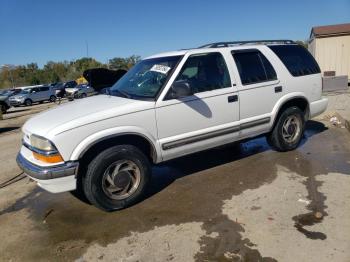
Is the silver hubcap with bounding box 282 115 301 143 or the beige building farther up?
the beige building

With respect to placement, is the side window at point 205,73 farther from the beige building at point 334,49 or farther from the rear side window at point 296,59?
the beige building at point 334,49

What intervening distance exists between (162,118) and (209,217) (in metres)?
1.36

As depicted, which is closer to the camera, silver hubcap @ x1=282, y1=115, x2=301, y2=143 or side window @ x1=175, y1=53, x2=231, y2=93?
side window @ x1=175, y1=53, x2=231, y2=93

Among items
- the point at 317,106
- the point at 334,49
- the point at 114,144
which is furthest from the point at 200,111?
the point at 334,49

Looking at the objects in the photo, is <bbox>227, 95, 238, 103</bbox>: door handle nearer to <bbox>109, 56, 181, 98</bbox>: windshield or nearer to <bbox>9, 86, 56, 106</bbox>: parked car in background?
<bbox>109, 56, 181, 98</bbox>: windshield

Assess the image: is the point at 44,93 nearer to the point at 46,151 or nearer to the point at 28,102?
the point at 28,102

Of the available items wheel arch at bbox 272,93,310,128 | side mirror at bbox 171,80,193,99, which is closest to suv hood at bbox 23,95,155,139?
side mirror at bbox 171,80,193,99

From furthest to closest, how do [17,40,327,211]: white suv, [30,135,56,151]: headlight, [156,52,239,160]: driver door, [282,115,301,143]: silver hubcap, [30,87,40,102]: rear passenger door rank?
[30,87,40,102]: rear passenger door
[282,115,301,143]: silver hubcap
[156,52,239,160]: driver door
[17,40,327,211]: white suv
[30,135,56,151]: headlight

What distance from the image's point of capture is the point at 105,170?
163 inches

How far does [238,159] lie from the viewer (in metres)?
5.92

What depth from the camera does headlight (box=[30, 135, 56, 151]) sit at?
12.7 ft

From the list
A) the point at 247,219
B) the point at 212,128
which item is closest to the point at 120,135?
the point at 212,128

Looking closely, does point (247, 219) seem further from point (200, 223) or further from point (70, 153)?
point (70, 153)

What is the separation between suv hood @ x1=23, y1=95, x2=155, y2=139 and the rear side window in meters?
2.64
